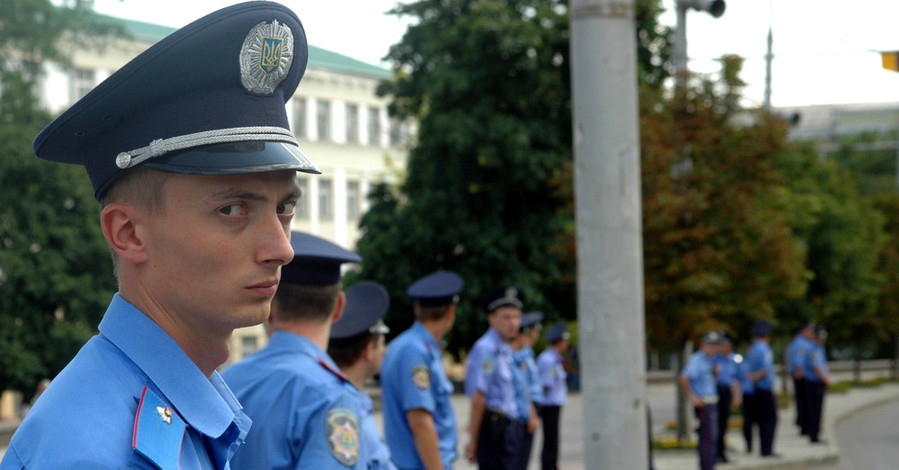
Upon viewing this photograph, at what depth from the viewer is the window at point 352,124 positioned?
2430 inches

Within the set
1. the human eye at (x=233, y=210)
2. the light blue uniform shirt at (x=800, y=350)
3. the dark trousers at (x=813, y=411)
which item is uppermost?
the human eye at (x=233, y=210)

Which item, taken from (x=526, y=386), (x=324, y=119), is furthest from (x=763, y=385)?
(x=324, y=119)

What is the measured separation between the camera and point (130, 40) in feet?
109

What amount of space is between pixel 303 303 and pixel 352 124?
58.4 metres

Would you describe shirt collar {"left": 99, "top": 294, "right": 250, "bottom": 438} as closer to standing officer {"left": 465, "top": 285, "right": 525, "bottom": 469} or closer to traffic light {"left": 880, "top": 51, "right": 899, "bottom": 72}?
standing officer {"left": 465, "top": 285, "right": 525, "bottom": 469}

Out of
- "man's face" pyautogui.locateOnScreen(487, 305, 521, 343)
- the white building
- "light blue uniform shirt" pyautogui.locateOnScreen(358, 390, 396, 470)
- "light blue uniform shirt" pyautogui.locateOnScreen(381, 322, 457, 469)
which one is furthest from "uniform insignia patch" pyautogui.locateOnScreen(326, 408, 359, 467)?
the white building

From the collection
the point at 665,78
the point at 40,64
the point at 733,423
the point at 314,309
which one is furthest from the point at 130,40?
the point at 314,309

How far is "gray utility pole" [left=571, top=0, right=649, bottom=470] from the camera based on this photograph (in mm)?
6086

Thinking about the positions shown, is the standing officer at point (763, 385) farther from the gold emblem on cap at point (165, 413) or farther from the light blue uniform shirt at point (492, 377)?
the gold emblem on cap at point (165, 413)

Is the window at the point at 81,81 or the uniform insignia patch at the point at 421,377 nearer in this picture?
the uniform insignia patch at the point at 421,377

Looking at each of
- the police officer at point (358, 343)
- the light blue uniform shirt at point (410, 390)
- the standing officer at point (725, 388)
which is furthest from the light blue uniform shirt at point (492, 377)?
the standing officer at point (725, 388)

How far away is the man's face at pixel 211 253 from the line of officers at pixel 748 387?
1365 centimetres

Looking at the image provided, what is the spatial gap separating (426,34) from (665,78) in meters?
5.78

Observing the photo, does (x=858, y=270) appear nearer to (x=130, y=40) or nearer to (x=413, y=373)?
(x=130, y=40)
